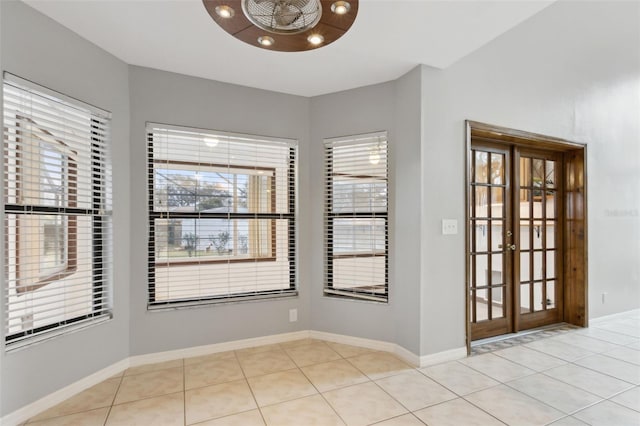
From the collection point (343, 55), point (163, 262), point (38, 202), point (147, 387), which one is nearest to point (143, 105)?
point (38, 202)

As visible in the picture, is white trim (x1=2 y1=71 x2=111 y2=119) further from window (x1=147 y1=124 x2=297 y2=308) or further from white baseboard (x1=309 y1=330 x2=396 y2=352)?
white baseboard (x1=309 y1=330 x2=396 y2=352)

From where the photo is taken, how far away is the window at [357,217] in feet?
10.5

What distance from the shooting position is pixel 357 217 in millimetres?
3281

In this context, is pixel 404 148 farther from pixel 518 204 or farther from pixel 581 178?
pixel 581 178

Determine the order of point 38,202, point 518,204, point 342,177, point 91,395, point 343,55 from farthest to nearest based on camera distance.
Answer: point 518,204, point 342,177, point 343,55, point 91,395, point 38,202

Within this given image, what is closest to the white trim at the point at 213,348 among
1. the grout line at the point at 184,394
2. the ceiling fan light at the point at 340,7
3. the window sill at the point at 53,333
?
the grout line at the point at 184,394

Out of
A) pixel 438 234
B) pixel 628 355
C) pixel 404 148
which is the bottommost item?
pixel 628 355

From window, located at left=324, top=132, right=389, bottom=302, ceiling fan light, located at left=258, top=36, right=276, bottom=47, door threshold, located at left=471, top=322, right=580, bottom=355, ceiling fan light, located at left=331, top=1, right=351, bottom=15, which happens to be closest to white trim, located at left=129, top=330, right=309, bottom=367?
window, located at left=324, top=132, right=389, bottom=302

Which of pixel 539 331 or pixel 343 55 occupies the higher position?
pixel 343 55

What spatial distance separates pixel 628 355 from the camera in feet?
9.91

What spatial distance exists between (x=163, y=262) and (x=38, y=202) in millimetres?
1026

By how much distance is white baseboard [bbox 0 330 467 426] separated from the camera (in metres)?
2.09

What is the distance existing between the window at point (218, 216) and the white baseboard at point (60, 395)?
1.81ft

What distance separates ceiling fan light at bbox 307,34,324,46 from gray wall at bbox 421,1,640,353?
1.20m
